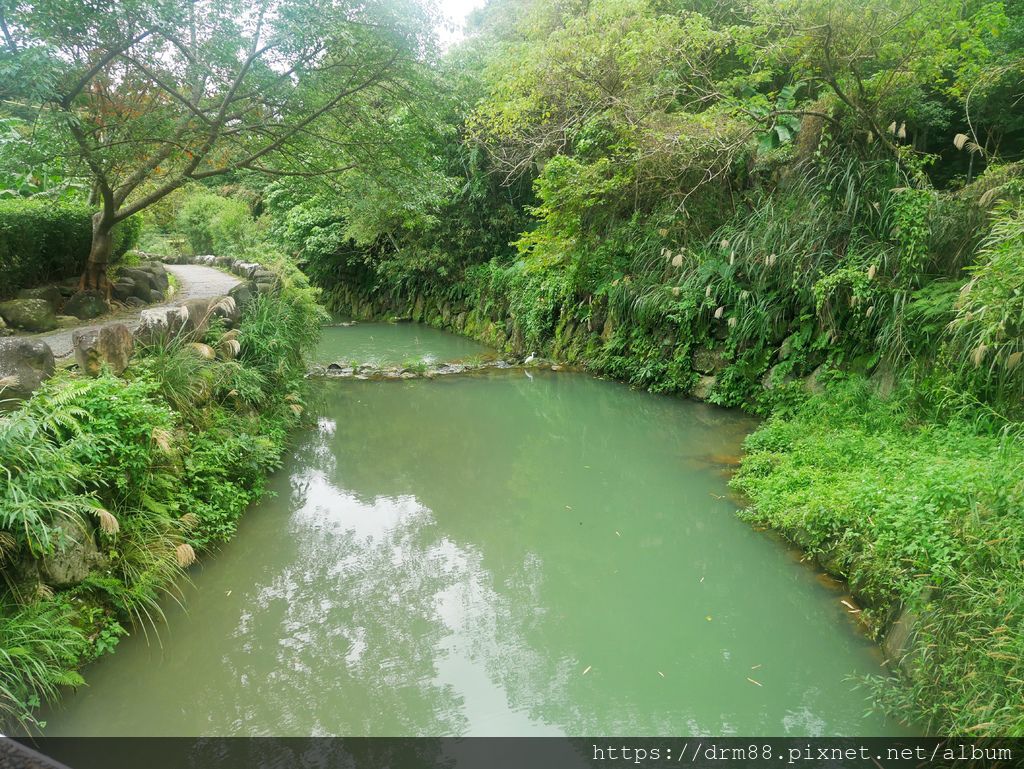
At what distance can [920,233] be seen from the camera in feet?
19.1

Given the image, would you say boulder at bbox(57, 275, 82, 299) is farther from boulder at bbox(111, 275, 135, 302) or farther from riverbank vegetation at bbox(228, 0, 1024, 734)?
riverbank vegetation at bbox(228, 0, 1024, 734)

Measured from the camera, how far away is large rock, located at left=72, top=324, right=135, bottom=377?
4.50 m

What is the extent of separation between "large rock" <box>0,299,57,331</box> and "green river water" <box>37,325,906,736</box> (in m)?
3.17

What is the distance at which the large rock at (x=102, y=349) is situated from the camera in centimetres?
450

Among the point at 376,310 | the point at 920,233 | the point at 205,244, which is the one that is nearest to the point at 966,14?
the point at 920,233

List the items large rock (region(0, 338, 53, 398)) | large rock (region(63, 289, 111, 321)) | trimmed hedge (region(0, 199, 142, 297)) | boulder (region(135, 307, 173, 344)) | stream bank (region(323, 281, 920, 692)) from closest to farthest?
1. stream bank (region(323, 281, 920, 692))
2. large rock (region(0, 338, 53, 398))
3. boulder (region(135, 307, 173, 344))
4. trimmed hedge (region(0, 199, 142, 297))
5. large rock (region(63, 289, 111, 321))

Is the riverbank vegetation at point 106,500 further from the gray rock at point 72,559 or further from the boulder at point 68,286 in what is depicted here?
the boulder at point 68,286

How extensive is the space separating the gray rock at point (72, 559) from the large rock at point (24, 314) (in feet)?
14.7

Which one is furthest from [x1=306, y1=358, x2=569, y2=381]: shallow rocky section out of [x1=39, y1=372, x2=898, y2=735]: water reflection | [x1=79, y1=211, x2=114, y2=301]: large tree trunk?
[x1=39, y1=372, x2=898, y2=735]: water reflection

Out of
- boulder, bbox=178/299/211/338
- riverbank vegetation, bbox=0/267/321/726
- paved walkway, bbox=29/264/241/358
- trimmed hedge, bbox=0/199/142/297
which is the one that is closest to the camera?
riverbank vegetation, bbox=0/267/321/726

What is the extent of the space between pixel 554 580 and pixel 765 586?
143cm

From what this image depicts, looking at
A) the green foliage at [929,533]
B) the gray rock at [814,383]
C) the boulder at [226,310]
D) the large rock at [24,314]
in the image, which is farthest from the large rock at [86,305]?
the gray rock at [814,383]

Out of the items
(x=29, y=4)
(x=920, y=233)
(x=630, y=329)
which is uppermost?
(x=29, y=4)

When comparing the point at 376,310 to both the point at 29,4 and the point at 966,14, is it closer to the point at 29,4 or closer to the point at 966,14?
the point at 29,4
